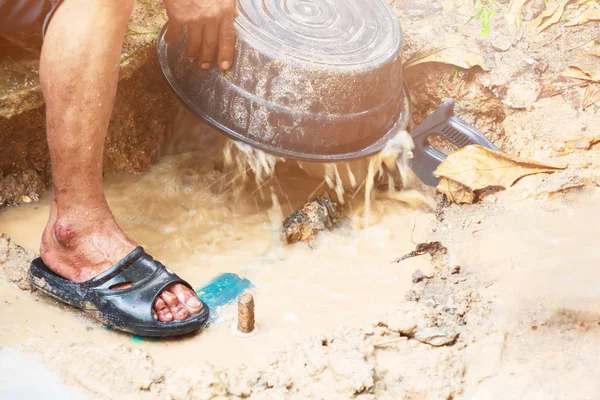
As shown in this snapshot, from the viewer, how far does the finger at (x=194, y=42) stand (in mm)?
2053

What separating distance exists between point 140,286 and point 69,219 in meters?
0.32

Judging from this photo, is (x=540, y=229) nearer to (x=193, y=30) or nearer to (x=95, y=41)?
(x=193, y=30)

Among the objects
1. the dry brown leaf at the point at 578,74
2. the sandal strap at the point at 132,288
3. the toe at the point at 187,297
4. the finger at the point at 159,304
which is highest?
the dry brown leaf at the point at 578,74

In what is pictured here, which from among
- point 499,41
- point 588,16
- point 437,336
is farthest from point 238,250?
point 588,16

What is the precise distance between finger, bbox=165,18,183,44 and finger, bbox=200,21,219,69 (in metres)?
0.13

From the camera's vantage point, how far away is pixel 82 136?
178 centimetres

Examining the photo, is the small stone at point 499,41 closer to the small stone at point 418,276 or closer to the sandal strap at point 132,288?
the small stone at point 418,276

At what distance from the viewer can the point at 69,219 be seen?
1.84 metres

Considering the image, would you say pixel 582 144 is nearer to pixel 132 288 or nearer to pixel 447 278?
pixel 447 278

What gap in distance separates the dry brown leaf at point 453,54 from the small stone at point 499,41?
0.10 metres

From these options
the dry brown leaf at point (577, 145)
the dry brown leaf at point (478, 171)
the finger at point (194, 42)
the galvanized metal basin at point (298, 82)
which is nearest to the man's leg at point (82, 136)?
the finger at point (194, 42)

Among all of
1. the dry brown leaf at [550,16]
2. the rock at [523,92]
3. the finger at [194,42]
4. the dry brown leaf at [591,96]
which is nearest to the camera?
the finger at [194,42]

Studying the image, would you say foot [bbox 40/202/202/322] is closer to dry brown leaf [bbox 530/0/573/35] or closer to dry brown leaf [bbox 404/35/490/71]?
dry brown leaf [bbox 404/35/490/71]

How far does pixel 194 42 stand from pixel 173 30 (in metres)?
0.14
